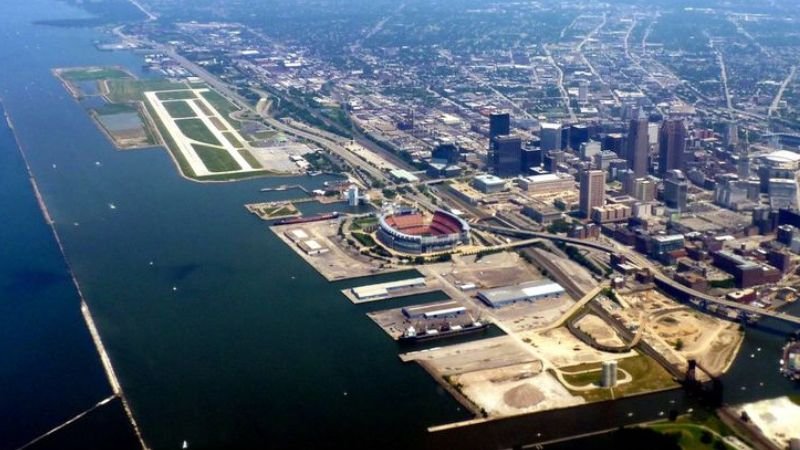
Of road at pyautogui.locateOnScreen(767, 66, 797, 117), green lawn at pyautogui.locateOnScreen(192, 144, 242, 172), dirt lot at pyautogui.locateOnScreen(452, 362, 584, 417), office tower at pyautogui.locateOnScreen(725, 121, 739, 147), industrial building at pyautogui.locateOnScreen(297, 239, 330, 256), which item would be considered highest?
dirt lot at pyautogui.locateOnScreen(452, 362, 584, 417)

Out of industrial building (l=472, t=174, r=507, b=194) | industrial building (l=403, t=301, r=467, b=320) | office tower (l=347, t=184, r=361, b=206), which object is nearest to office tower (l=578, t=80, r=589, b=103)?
industrial building (l=472, t=174, r=507, b=194)

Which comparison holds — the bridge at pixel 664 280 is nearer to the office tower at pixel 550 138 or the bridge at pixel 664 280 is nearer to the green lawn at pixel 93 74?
the office tower at pixel 550 138

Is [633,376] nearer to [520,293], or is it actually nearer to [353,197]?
[520,293]

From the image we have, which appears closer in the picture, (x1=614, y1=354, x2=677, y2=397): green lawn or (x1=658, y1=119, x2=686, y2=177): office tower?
(x1=614, y1=354, x2=677, y2=397): green lawn

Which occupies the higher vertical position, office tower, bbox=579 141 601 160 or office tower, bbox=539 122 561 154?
office tower, bbox=539 122 561 154

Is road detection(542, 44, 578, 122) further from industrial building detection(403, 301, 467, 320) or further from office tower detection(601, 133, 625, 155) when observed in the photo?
industrial building detection(403, 301, 467, 320)

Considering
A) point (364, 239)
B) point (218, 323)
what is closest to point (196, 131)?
point (364, 239)
